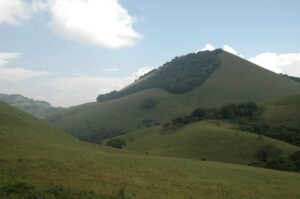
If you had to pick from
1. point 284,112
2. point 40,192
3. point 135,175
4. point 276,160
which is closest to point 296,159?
point 276,160

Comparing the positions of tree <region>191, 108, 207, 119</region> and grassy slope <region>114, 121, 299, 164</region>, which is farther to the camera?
tree <region>191, 108, 207, 119</region>

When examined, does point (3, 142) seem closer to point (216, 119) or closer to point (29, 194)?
point (29, 194)

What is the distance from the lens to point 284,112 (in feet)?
404

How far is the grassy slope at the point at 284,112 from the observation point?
115 metres

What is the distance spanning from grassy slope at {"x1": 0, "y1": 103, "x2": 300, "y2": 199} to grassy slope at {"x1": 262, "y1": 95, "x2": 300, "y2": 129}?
72696 millimetres

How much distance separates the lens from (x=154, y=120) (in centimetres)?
18662

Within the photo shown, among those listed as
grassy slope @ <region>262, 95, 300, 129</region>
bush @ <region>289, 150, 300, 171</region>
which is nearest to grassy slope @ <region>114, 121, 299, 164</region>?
bush @ <region>289, 150, 300, 171</region>

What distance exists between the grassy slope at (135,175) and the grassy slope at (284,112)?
72.7 metres

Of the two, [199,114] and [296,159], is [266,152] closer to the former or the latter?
[296,159]

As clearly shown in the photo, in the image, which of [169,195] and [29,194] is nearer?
[29,194]

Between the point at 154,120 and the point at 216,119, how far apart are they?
64074 millimetres

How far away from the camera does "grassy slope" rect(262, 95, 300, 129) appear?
379 ft

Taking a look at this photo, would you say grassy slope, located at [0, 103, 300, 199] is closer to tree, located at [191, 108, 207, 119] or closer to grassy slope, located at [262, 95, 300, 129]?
grassy slope, located at [262, 95, 300, 129]

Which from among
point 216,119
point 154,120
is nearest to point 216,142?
point 216,119
